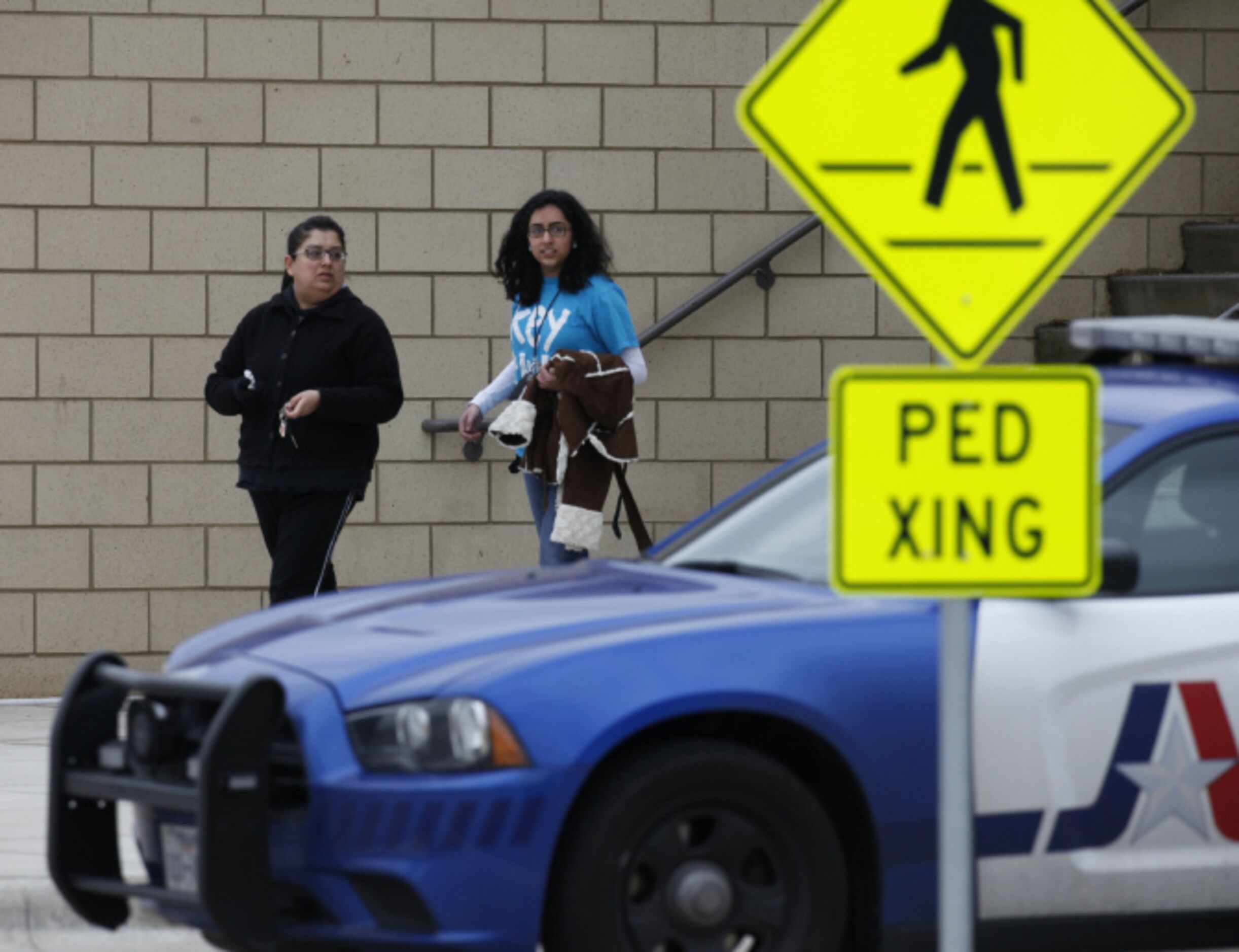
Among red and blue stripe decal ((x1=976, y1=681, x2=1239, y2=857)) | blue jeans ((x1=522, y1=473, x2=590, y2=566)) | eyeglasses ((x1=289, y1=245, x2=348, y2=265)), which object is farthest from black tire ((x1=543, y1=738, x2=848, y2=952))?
eyeglasses ((x1=289, y1=245, x2=348, y2=265))

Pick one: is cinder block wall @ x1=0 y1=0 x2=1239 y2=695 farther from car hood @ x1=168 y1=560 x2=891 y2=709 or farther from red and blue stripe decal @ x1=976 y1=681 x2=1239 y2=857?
red and blue stripe decal @ x1=976 y1=681 x2=1239 y2=857

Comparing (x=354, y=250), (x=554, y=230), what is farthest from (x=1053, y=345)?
(x=554, y=230)

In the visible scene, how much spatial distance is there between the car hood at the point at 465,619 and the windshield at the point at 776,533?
4.6 inches

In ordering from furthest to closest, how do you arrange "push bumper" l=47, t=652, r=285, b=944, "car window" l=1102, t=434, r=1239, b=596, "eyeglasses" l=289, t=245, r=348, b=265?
"eyeglasses" l=289, t=245, r=348, b=265
"car window" l=1102, t=434, r=1239, b=596
"push bumper" l=47, t=652, r=285, b=944

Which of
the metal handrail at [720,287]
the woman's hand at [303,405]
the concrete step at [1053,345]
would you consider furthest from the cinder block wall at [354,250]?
the woman's hand at [303,405]

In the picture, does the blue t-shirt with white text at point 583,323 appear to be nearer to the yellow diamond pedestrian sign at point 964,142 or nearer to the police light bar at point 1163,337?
the police light bar at point 1163,337

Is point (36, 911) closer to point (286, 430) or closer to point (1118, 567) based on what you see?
point (286, 430)

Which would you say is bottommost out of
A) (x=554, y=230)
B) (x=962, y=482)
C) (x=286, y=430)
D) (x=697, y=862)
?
(x=697, y=862)

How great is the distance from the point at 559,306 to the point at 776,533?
3203 mm

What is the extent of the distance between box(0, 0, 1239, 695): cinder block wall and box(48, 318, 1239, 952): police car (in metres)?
5.54

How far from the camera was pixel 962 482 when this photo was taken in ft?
13.1

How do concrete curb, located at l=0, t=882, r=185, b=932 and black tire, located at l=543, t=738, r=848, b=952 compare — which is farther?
concrete curb, located at l=0, t=882, r=185, b=932

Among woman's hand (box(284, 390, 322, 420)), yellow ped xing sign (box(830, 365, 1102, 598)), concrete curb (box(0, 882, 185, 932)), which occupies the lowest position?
concrete curb (box(0, 882, 185, 932))

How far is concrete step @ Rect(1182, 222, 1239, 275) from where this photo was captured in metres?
11.2
